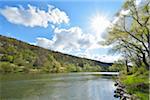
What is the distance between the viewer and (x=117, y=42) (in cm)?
3622

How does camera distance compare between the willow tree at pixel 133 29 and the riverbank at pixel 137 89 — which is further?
the willow tree at pixel 133 29

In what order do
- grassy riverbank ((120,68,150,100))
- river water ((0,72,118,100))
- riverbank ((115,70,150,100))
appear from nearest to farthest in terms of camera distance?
riverbank ((115,70,150,100))
grassy riverbank ((120,68,150,100))
river water ((0,72,118,100))

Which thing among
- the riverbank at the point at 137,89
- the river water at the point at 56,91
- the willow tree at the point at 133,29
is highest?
the willow tree at the point at 133,29

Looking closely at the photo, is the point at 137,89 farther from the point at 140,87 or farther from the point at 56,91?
the point at 56,91

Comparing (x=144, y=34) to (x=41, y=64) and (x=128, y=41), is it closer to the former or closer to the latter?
(x=128, y=41)

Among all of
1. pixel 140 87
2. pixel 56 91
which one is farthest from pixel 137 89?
pixel 56 91

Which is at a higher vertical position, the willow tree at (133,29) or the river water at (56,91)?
the willow tree at (133,29)

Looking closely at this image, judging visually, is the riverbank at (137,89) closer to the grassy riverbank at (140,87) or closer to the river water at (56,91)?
the grassy riverbank at (140,87)

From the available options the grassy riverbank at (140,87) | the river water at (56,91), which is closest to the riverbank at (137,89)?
the grassy riverbank at (140,87)

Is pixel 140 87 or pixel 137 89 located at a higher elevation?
pixel 140 87

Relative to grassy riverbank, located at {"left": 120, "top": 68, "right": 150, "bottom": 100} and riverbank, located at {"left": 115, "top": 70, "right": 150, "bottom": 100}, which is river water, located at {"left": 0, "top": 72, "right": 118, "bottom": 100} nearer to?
riverbank, located at {"left": 115, "top": 70, "right": 150, "bottom": 100}

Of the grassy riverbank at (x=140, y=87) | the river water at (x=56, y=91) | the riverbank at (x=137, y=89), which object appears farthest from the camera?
the river water at (x=56, y=91)

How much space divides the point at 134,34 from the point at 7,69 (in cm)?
10863

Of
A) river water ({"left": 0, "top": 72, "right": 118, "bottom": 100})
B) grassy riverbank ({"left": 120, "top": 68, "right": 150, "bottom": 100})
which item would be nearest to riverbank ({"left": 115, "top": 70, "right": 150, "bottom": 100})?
grassy riverbank ({"left": 120, "top": 68, "right": 150, "bottom": 100})
